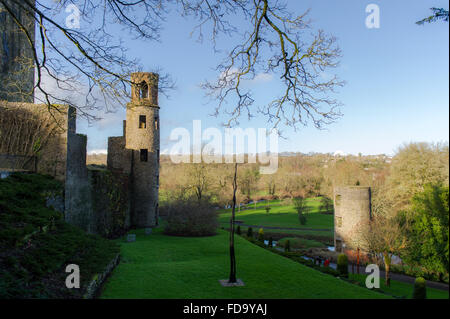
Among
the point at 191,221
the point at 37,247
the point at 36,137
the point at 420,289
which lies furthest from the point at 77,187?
the point at 420,289

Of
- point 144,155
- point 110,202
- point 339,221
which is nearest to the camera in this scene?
point 110,202

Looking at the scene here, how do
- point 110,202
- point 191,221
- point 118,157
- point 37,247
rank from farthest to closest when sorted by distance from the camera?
point 118,157
point 191,221
point 110,202
point 37,247

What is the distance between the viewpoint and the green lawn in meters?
9.24

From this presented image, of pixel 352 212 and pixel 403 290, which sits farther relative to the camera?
pixel 352 212

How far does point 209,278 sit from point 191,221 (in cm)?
1229

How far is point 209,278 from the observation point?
36.2ft

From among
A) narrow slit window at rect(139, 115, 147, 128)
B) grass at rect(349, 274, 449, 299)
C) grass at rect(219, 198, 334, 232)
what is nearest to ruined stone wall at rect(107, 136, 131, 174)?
narrow slit window at rect(139, 115, 147, 128)

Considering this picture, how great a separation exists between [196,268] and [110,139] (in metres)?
15.2

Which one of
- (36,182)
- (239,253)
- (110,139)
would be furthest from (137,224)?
(36,182)

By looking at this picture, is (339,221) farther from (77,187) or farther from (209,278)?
(77,187)

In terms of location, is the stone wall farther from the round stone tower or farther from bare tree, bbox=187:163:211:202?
bare tree, bbox=187:163:211:202

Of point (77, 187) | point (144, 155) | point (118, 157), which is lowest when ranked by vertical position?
point (77, 187)

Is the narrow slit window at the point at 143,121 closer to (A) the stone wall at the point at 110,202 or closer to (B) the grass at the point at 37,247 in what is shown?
(A) the stone wall at the point at 110,202
